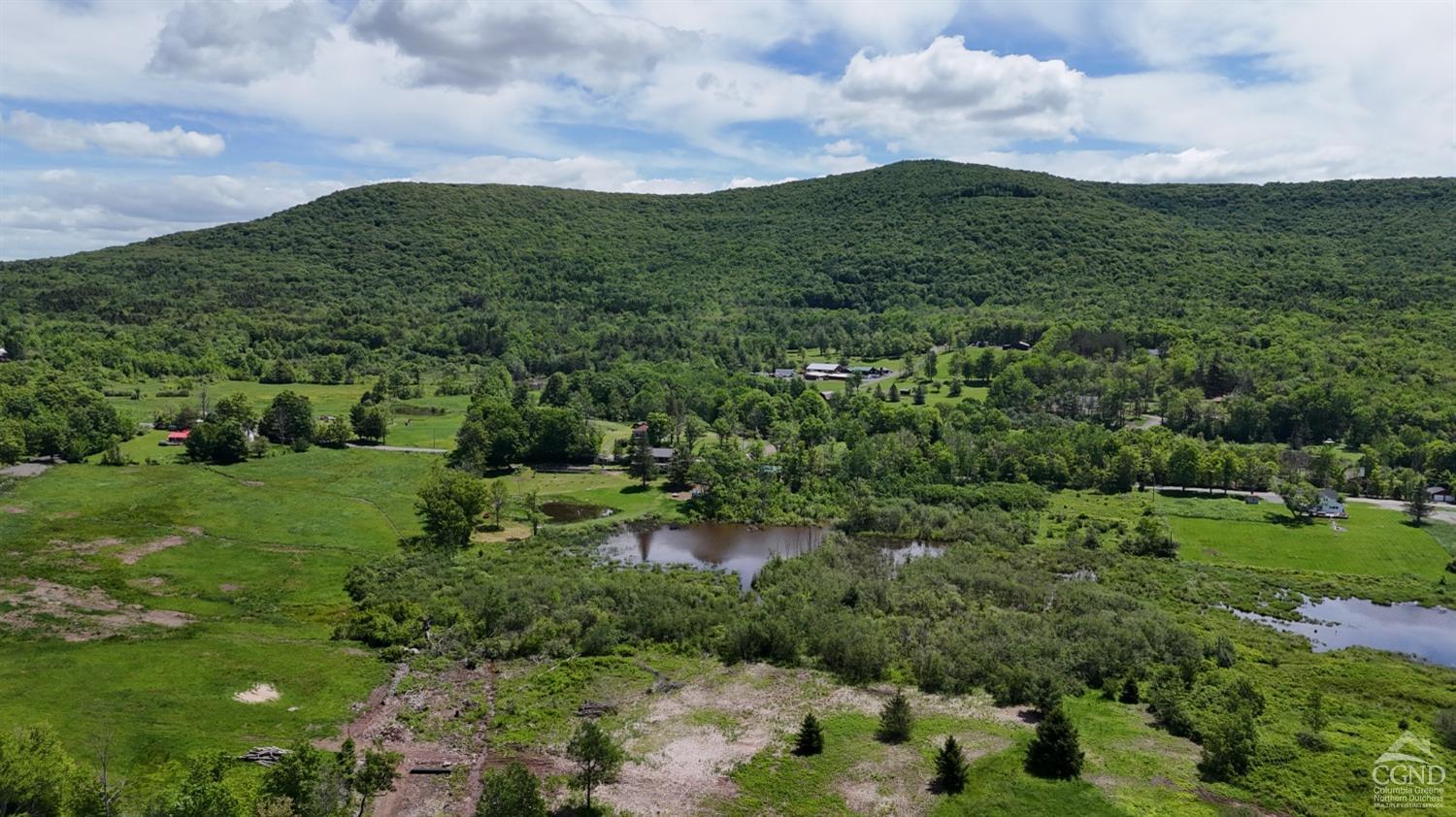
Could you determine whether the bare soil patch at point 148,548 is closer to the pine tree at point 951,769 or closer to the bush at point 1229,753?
the pine tree at point 951,769

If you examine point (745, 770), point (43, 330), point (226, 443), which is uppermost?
point (43, 330)

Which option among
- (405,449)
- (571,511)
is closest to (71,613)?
(571,511)

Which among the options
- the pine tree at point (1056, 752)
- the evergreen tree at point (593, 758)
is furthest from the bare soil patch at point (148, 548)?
the pine tree at point (1056, 752)

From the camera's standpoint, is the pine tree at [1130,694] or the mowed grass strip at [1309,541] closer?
the pine tree at [1130,694]

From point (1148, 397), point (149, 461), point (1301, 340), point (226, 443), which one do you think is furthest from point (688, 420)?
point (1301, 340)

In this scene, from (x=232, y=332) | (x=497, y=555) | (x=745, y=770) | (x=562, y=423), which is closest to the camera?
(x=745, y=770)

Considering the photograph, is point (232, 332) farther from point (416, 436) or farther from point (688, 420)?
point (688, 420)

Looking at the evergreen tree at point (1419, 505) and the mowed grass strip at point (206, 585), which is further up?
the evergreen tree at point (1419, 505)
